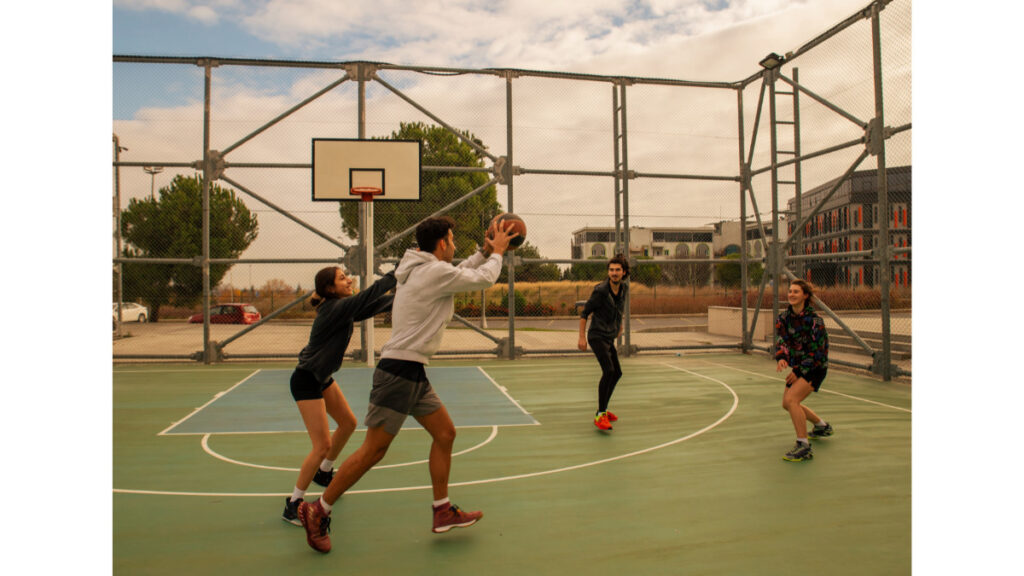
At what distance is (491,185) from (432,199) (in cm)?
123

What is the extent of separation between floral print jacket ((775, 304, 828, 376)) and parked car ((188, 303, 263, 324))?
31.3 feet

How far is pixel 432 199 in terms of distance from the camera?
12586 millimetres

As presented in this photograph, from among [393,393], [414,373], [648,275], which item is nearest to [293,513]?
[393,393]

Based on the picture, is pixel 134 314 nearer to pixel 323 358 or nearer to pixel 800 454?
pixel 323 358

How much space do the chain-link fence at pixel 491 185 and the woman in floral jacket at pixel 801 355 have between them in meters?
5.54

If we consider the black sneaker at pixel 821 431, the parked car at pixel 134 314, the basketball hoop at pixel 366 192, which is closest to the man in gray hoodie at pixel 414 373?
the black sneaker at pixel 821 431

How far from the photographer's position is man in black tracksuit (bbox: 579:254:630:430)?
262 inches

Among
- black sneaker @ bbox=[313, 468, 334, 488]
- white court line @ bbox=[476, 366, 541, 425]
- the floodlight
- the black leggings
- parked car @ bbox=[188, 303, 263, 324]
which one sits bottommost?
white court line @ bbox=[476, 366, 541, 425]

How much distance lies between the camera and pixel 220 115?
466 inches

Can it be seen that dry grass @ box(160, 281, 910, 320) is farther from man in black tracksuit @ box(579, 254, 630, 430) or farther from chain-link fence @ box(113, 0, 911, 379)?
man in black tracksuit @ box(579, 254, 630, 430)

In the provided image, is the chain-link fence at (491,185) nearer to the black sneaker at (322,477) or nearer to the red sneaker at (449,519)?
the black sneaker at (322,477)

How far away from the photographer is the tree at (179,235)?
11.9 metres

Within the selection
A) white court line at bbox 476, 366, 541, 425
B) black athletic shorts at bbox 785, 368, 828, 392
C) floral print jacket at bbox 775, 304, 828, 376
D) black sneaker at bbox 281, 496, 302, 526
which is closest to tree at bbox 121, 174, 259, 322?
white court line at bbox 476, 366, 541, 425

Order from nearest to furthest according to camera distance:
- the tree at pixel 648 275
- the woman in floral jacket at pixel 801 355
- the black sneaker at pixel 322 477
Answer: the black sneaker at pixel 322 477 → the woman in floral jacket at pixel 801 355 → the tree at pixel 648 275
